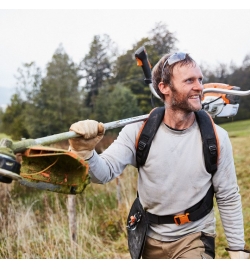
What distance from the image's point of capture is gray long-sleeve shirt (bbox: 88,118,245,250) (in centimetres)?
235

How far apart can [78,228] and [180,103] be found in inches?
128

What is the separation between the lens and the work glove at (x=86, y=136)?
1.94 meters

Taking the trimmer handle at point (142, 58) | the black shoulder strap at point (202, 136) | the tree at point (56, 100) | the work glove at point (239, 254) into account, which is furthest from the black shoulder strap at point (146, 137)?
the tree at point (56, 100)

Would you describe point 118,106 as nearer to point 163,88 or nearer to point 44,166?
point 163,88

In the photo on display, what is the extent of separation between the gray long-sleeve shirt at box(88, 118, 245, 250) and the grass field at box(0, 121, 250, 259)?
210cm

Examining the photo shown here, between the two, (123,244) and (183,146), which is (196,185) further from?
(123,244)

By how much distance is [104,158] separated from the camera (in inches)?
91.1

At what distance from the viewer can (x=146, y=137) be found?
2389 mm

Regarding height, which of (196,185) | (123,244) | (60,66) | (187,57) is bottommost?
(123,244)

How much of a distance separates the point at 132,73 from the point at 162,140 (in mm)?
15560

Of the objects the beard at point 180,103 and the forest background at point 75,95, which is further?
the forest background at point 75,95

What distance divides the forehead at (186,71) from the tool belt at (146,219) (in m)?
0.79

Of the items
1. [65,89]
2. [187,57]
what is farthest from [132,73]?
[187,57]

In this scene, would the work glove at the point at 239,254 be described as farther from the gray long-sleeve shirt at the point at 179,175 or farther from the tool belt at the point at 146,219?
the tool belt at the point at 146,219
